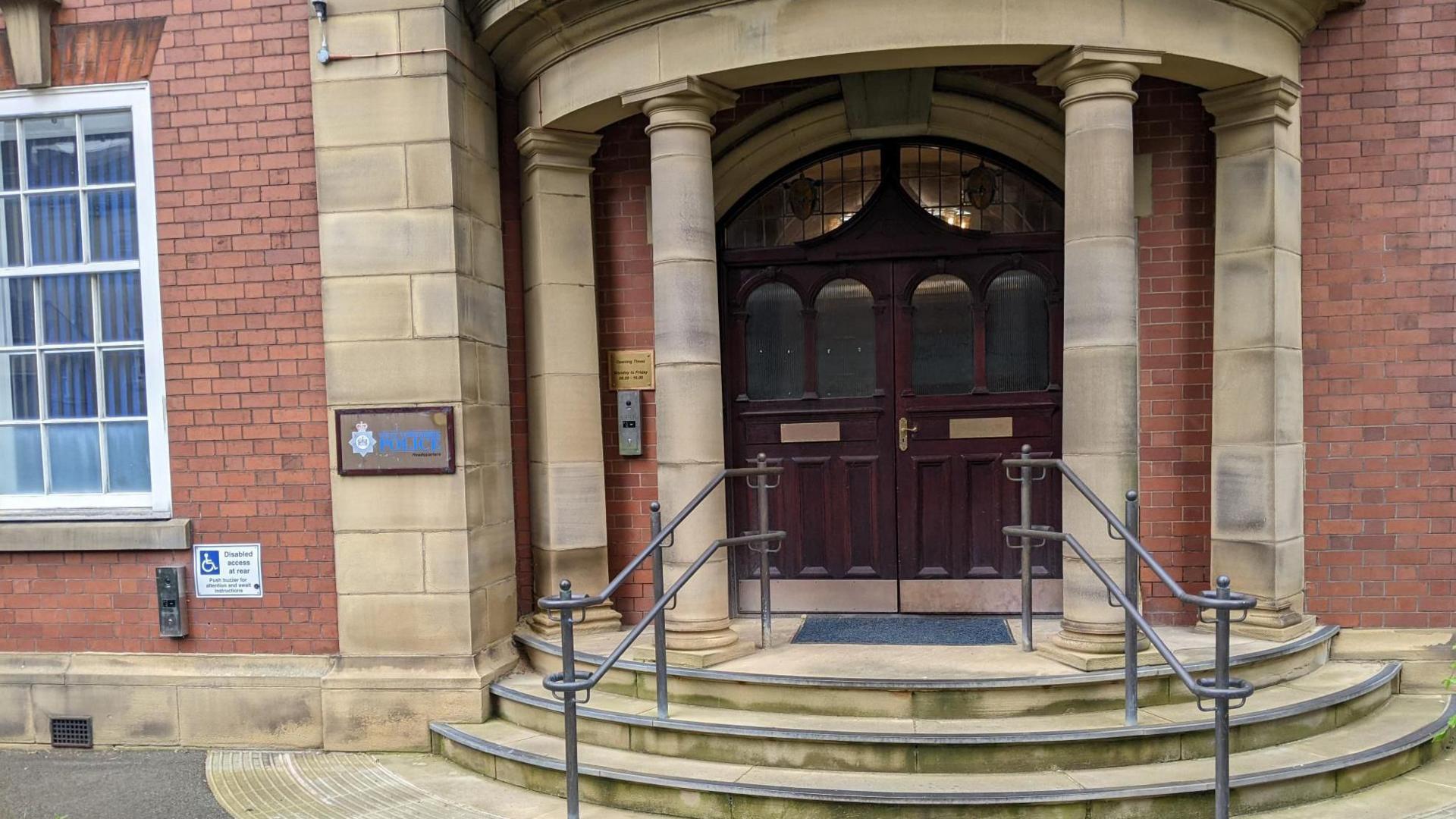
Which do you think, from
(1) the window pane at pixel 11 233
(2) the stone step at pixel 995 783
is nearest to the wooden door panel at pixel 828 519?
(2) the stone step at pixel 995 783

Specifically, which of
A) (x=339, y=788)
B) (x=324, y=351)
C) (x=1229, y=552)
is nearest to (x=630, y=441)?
(x=324, y=351)

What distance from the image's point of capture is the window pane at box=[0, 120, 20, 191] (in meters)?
6.27

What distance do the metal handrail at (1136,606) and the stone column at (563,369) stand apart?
102 inches

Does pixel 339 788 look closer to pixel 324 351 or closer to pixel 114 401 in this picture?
pixel 324 351

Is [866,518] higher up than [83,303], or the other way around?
[83,303]

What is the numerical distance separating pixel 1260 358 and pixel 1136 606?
192 centimetres

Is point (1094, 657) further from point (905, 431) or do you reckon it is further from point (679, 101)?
point (679, 101)

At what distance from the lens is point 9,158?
629cm

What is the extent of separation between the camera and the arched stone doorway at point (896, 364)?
6562 millimetres

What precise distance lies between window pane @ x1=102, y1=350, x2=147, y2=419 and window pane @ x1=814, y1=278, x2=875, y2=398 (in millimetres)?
4258

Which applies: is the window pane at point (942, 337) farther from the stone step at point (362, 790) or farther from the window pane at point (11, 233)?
the window pane at point (11, 233)

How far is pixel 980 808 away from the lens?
4.35 m

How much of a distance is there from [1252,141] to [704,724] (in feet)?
14.6

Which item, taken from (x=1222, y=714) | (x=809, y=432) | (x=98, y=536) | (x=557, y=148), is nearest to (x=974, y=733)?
(x=1222, y=714)
